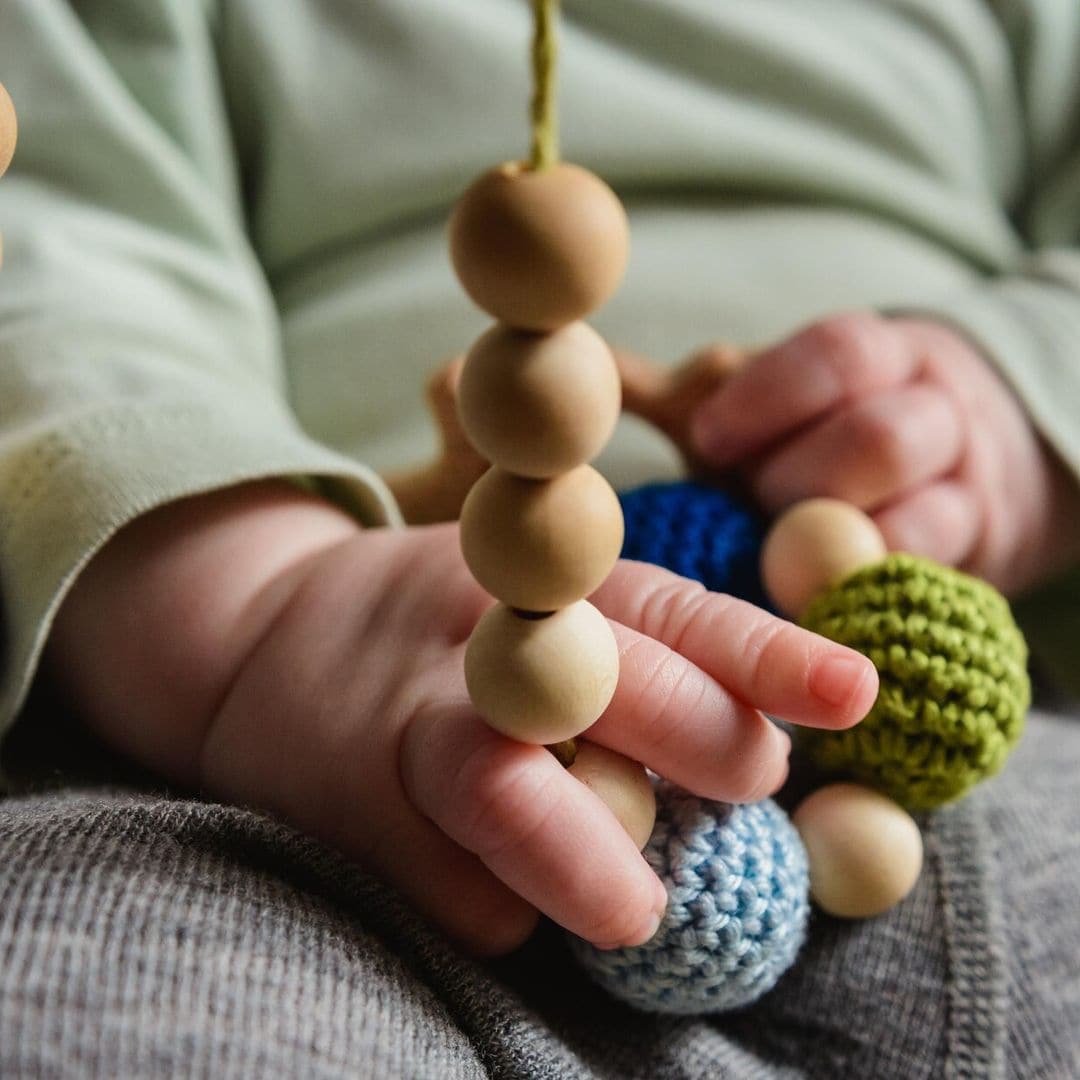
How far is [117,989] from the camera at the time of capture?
30cm

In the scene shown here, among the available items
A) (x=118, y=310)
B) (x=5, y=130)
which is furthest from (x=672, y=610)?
(x=118, y=310)

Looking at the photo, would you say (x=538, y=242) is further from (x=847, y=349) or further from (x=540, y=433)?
(x=847, y=349)

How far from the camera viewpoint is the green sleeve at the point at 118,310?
1.69ft

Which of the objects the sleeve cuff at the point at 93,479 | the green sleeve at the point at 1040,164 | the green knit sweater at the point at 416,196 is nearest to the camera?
the sleeve cuff at the point at 93,479

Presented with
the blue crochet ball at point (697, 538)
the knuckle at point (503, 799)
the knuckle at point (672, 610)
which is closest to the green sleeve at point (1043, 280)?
the blue crochet ball at point (697, 538)

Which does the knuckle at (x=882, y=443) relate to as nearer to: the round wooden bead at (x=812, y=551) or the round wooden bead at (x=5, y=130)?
the round wooden bead at (x=812, y=551)

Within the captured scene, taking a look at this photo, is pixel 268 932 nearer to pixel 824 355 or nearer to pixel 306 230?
pixel 824 355

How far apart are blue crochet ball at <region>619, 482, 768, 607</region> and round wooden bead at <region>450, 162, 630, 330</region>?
26cm

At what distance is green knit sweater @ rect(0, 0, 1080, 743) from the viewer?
62 cm

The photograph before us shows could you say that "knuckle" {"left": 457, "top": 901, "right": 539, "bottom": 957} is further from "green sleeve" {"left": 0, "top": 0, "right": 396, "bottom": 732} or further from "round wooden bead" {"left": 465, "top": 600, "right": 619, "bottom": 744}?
"green sleeve" {"left": 0, "top": 0, "right": 396, "bottom": 732}

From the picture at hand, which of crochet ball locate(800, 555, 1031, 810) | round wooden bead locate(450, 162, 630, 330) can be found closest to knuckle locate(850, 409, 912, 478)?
crochet ball locate(800, 555, 1031, 810)

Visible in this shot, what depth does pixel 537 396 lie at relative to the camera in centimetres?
27

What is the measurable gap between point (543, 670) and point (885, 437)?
0.31 m

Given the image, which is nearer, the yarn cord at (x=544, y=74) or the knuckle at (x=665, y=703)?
the yarn cord at (x=544, y=74)
